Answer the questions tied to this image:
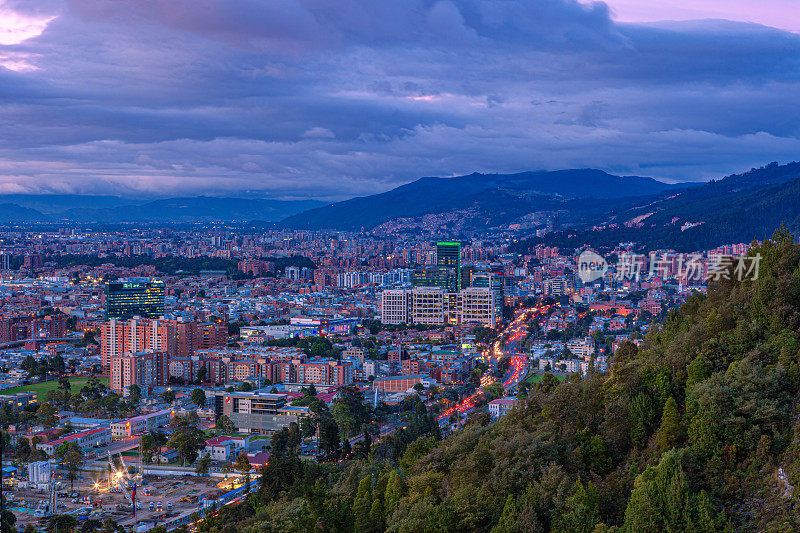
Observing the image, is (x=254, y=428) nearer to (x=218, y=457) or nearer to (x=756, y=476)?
(x=218, y=457)

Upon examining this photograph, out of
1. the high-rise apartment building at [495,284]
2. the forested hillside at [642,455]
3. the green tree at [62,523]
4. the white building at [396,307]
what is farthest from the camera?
the white building at [396,307]

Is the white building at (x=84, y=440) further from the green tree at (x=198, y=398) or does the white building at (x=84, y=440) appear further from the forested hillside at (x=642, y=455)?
the forested hillside at (x=642, y=455)

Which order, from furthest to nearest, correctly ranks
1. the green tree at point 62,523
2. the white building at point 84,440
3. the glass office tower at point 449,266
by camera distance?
the glass office tower at point 449,266 < the white building at point 84,440 < the green tree at point 62,523

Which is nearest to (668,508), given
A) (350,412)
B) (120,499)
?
(120,499)

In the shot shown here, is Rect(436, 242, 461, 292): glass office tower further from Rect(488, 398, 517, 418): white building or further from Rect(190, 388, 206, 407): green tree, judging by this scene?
Rect(488, 398, 517, 418): white building

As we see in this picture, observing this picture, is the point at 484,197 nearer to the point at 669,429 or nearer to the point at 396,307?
the point at 396,307

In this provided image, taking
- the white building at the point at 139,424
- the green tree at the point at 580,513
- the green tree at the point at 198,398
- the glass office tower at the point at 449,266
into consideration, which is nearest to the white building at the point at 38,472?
the white building at the point at 139,424
